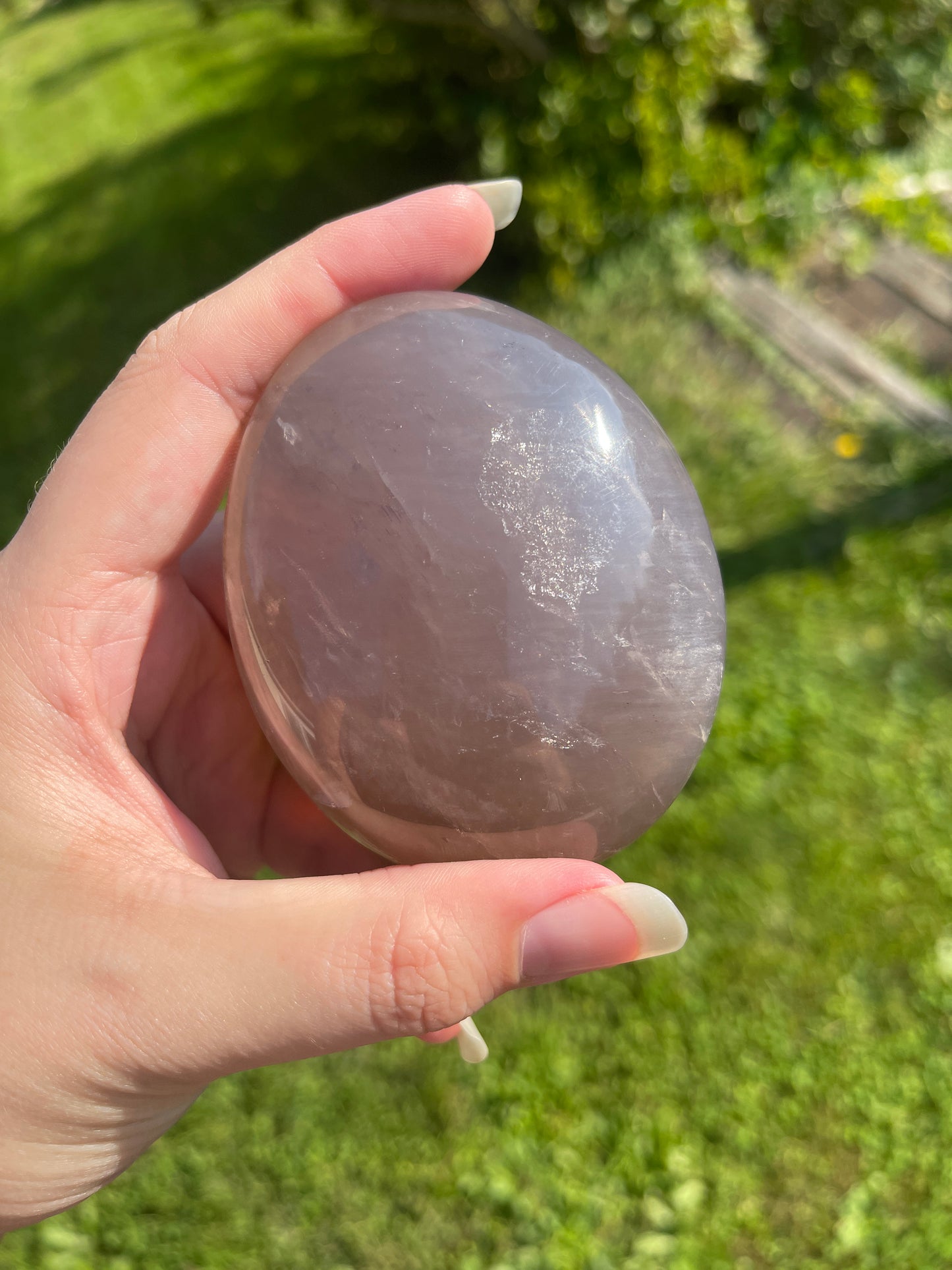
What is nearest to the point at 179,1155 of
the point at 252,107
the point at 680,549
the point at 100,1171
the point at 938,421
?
the point at 100,1171

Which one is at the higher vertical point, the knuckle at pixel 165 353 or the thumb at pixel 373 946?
the knuckle at pixel 165 353

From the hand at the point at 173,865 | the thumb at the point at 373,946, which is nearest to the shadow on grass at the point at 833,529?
the hand at the point at 173,865

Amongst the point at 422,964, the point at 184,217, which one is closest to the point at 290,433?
the point at 422,964

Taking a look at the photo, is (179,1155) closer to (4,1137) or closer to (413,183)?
(4,1137)

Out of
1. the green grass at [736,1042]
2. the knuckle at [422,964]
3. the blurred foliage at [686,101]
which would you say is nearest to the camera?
the knuckle at [422,964]

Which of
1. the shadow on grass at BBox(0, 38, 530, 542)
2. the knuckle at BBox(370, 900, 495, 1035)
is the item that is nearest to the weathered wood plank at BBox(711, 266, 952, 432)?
the shadow on grass at BBox(0, 38, 530, 542)

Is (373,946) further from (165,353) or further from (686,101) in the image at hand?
(686,101)

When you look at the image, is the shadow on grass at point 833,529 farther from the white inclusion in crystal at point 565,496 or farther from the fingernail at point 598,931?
the fingernail at point 598,931
